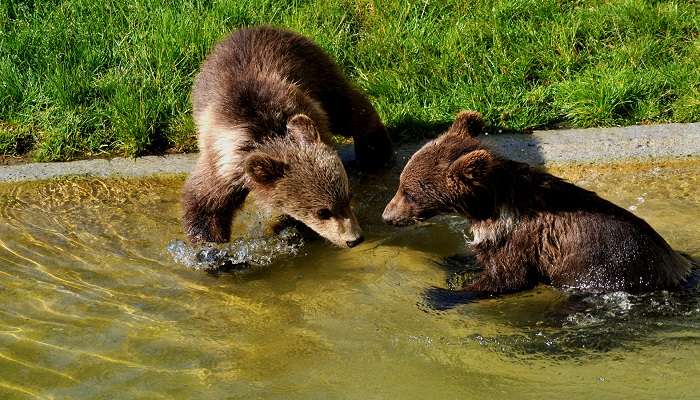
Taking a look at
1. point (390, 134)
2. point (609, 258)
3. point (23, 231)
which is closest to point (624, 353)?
point (609, 258)

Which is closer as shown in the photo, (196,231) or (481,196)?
(481,196)

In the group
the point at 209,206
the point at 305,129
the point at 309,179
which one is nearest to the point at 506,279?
the point at 309,179

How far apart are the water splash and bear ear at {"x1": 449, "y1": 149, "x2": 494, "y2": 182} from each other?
5.21ft

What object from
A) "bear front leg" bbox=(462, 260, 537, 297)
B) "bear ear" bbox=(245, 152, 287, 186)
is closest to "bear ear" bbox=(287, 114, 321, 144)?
"bear ear" bbox=(245, 152, 287, 186)

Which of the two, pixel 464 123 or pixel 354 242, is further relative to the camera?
pixel 354 242

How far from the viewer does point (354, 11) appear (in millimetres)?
9820

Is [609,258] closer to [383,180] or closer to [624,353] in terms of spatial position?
[624,353]

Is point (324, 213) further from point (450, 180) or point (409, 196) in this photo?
point (450, 180)

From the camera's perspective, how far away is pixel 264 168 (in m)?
6.35

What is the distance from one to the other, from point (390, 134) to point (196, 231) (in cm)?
245

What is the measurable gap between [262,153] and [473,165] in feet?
4.67

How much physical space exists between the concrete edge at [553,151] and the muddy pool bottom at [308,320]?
207 mm

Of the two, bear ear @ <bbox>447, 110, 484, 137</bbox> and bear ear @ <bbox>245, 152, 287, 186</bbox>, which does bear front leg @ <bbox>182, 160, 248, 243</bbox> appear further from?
bear ear @ <bbox>447, 110, 484, 137</bbox>

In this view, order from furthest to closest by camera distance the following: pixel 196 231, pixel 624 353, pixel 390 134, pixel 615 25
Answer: pixel 615 25
pixel 390 134
pixel 196 231
pixel 624 353
